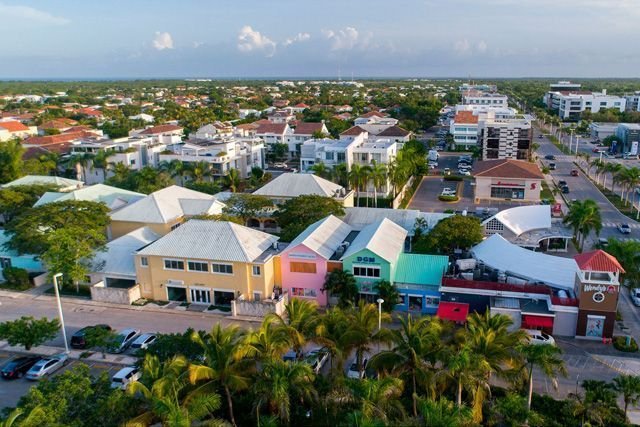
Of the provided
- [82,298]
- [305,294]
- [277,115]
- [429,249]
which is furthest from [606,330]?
[277,115]

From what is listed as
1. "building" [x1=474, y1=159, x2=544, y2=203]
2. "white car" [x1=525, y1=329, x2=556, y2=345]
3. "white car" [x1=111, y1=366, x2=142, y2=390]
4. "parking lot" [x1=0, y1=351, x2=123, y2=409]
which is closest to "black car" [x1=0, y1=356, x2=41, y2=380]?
"parking lot" [x1=0, y1=351, x2=123, y2=409]

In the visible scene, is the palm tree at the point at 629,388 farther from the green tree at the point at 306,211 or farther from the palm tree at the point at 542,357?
the green tree at the point at 306,211

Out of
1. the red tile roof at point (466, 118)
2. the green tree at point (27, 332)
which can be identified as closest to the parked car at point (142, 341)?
the green tree at point (27, 332)

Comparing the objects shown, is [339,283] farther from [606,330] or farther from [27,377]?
[27,377]

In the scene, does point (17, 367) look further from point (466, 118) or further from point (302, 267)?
point (466, 118)

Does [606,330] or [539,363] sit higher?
[539,363]

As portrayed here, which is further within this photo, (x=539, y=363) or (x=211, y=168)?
(x=211, y=168)
